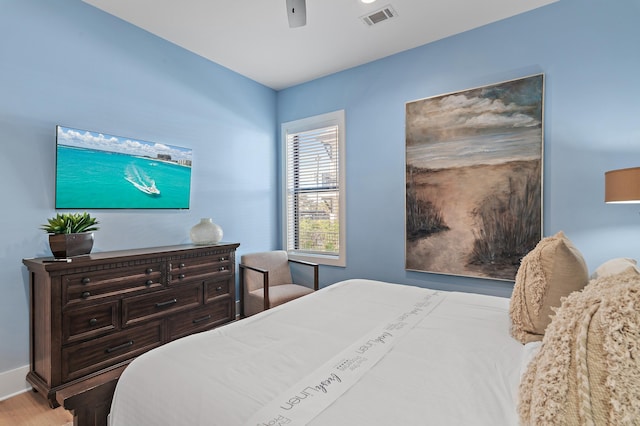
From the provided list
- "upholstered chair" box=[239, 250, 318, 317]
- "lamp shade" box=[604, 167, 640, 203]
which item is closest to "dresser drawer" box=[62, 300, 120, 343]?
"upholstered chair" box=[239, 250, 318, 317]

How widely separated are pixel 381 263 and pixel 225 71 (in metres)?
2.90

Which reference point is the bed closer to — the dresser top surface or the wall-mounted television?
the dresser top surface

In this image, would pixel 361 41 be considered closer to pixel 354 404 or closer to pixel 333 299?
pixel 333 299

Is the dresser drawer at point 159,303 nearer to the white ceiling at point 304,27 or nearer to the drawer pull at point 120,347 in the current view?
the drawer pull at point 120,347

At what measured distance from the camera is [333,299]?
2.07 m

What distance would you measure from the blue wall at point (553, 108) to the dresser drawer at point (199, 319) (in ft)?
5.25

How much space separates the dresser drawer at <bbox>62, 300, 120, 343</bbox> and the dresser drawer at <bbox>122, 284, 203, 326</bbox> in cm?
8

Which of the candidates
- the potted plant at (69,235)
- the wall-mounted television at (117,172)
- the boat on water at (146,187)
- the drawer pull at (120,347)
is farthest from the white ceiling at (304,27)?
the drawer pull at (120,347)

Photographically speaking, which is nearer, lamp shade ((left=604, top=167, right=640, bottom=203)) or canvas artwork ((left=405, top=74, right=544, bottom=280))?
lamp shade ((left=604, top=167, right=640, bottom=203))

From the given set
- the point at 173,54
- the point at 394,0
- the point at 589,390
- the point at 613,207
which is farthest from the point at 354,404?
the point at 173,54

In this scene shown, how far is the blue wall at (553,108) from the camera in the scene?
2.34 meters

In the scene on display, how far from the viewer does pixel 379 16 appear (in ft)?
8.97

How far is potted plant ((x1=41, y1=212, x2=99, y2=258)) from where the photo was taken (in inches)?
85.5

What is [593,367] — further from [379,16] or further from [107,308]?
[379,16]
